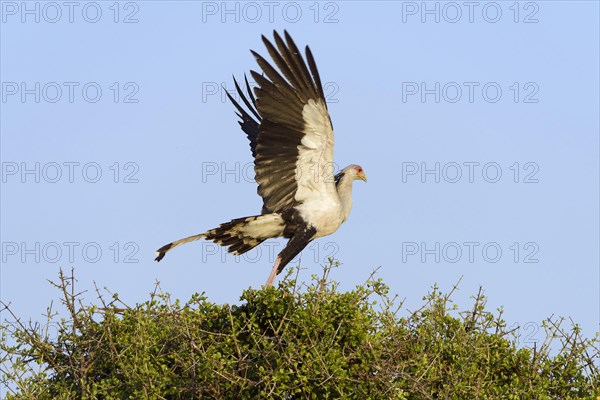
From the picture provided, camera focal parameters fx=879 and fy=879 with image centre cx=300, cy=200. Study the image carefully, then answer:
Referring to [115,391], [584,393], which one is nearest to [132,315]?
[115,391]

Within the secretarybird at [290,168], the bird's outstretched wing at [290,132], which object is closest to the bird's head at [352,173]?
the secretarybird at [290,168]

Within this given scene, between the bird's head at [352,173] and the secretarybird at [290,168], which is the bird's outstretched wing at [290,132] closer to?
the secretarybird at [290,168]

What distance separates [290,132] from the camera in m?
8.33

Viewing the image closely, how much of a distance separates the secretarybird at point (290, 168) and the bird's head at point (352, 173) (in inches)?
0.4

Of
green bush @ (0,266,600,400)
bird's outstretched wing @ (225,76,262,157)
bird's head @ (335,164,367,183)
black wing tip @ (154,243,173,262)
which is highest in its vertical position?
bird's outstretched wing @ (225,76,262,157)

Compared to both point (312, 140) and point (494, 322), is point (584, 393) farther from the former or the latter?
point (312, 140)

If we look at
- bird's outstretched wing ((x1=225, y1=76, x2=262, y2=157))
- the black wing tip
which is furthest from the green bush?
bird's outstretched wing ((x1=225, y1=76, x2=262, y2=157))

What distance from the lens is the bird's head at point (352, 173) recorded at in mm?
9250

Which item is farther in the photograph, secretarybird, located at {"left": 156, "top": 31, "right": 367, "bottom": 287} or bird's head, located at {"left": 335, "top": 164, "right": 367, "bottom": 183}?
Result: bird's head, located at {"left": 335, "top": 164, "right": 367, "bottom": 183}

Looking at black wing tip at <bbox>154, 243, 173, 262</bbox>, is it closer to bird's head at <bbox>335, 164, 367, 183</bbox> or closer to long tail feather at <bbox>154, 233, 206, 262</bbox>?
long tail feather at <bbox>154, 233, 206, 262</bbox>

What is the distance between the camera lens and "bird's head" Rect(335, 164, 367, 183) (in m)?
9.25

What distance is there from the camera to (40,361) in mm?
6703

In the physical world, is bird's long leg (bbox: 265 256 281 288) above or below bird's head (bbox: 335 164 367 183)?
below

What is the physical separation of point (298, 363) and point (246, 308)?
0.76 meters
